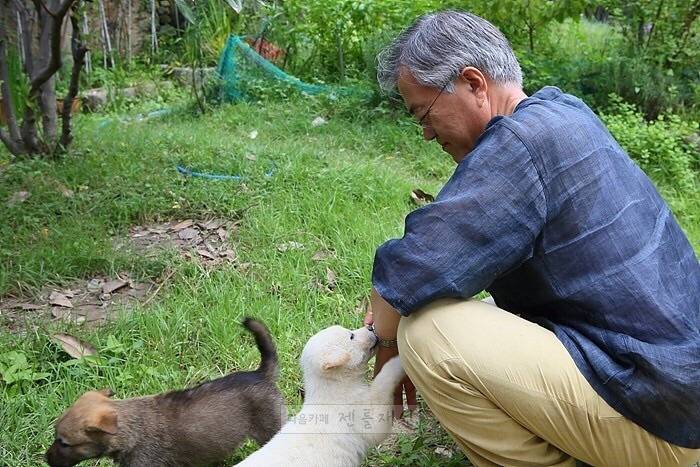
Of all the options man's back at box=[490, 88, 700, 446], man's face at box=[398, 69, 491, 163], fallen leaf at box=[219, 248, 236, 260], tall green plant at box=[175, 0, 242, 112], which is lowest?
tall green plant at box=[175, 0, 242, 112]

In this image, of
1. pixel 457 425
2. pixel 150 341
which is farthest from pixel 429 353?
pixel 150 341

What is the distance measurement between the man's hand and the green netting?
578cm

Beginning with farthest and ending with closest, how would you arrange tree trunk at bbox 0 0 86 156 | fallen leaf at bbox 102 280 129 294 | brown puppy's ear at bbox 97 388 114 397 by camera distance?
1. tree trunk at bbox 0 0 86 156
2. fallen leaf at bbox 102 280 129 294
3. brown puppy's ear at bbox 97 388 114 397

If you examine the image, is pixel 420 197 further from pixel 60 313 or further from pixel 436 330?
pixel 436 330

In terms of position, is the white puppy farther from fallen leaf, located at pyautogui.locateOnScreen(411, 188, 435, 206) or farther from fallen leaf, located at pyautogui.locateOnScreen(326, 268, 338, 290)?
fallen leaf, located at pyautogui.locateOnScreen(411, 188, 435, 206)

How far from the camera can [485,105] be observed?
2295mm

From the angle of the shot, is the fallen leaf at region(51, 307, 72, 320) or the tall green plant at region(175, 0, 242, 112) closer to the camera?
the fallen leaf at region(51, 307, 72, 320)

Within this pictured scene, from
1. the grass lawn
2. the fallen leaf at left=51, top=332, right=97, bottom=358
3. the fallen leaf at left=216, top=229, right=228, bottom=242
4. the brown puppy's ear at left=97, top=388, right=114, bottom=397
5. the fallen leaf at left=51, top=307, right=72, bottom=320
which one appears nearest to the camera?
the brown puppy's ear at left=97, top=388, right=114, bottom=397

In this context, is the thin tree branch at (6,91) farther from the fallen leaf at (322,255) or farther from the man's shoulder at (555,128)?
the man's shoulder at (555,128)

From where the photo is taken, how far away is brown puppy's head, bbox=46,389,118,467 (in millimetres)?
2723

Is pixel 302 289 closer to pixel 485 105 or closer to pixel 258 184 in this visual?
pixel 258 184

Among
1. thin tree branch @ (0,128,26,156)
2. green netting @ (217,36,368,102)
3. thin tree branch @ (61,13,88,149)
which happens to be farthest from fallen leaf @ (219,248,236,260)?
green netting @ (217,36,368,102)

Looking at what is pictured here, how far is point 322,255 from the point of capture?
4.44m

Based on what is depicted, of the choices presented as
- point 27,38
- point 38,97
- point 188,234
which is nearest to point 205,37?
point 27,38
